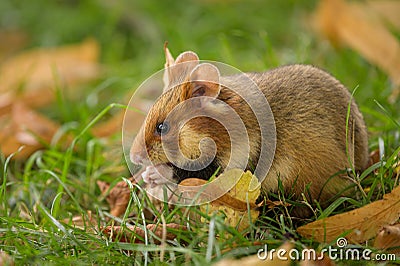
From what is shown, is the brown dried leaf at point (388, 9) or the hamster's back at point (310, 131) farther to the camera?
the brown dried leaf at point (388, 9)

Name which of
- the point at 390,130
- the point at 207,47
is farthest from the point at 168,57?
the point at 207,47

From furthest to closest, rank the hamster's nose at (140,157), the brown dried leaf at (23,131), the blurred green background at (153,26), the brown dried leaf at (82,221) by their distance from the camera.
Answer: the blurred green background at (153,26)
the brown dried leaf at (23,131)
the brown dried leaf at (82,221)
the hamster's nose at (140,157)

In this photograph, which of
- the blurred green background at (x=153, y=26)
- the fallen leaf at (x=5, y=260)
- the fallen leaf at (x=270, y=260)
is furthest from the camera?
the blurred green background at (x=153, y=26)

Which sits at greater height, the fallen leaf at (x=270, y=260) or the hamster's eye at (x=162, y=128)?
the hamster's eye at (x=162, y=128)

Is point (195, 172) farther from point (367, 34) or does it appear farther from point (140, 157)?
point (367, 34)

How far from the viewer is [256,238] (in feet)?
9.04

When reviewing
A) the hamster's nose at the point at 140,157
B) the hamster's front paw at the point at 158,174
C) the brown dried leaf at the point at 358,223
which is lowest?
the brown dried leaf at the point at 358,223

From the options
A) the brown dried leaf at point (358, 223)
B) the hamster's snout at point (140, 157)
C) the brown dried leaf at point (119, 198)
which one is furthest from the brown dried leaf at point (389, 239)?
the brown dried leaf at point (119, 198)

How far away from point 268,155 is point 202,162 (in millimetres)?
300

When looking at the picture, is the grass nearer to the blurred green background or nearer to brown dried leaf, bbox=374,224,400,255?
the blurred green background

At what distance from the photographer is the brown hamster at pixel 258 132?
2844mm

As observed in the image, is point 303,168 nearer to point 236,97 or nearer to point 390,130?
point 236,97

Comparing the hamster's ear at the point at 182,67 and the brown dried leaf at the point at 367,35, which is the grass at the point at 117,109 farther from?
the hamster's ear at the point at 182,67

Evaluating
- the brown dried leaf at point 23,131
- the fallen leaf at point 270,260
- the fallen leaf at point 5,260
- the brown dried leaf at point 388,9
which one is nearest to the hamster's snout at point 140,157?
the fallen leaf at point 5,260
